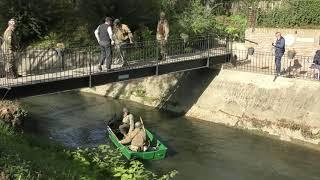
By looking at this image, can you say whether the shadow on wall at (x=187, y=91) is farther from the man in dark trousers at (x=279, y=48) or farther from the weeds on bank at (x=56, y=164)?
the weeds on bank at (x=56, y=164)

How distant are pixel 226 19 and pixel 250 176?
15.4 meters

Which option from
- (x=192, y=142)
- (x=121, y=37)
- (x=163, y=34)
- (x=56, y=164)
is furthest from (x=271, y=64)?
(x=56, y=164)

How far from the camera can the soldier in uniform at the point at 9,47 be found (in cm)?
1709

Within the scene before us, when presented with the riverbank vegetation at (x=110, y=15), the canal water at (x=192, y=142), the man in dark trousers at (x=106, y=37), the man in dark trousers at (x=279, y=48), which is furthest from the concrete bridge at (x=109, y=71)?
the man in dark trousers at (x=279, y=48)

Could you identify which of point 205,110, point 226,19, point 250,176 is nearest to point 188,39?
point 205,110

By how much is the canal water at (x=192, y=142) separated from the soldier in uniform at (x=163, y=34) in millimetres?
3458

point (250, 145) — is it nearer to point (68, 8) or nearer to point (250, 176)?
point (250, 176)

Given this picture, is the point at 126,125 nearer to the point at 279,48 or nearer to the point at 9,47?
the point at 9,47

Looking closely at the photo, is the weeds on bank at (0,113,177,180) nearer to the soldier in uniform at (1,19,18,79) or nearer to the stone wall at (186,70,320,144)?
the soldier in uniform at (1,19,18,79)

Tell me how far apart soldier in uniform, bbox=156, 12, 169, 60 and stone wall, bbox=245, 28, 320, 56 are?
5726 millimetres

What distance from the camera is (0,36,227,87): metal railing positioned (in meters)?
18.5

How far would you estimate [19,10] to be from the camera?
31.8 m

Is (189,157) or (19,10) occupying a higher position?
(19,10)

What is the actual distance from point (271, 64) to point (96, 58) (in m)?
8.44
